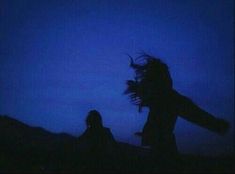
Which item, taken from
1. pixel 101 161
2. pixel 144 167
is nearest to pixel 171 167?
pixel 144 167

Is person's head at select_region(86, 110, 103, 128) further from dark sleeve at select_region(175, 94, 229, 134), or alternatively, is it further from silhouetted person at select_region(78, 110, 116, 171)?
dark sleeve at select_region(175, 94, 229, 134)

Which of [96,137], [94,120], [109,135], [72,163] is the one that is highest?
[94,120]

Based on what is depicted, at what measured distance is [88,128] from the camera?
13359 millimetres

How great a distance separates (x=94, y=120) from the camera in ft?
43.6

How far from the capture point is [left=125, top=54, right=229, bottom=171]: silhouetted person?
12.8m

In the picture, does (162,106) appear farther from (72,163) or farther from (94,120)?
(72,163)

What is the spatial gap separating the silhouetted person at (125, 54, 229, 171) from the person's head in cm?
148

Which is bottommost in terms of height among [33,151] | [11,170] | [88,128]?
[11,170]

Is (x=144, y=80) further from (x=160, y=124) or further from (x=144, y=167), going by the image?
(x=144, y=167)

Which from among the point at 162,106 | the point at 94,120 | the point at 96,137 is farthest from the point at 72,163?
the point at 162,106

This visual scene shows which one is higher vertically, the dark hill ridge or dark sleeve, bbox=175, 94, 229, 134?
dark sleeve, bbox=175, 94, 229, 134

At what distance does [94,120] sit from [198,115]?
3.46 meters

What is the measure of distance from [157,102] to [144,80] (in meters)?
0.84

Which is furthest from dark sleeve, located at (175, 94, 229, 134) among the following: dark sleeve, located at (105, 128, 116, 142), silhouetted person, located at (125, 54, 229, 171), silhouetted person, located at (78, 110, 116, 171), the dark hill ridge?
silhouetted person, located at (78, 110, 116, 171)
